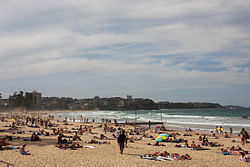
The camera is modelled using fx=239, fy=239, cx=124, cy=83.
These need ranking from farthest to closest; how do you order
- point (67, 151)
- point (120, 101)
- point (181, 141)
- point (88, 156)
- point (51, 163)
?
point (120, 101)
point (181, 141)
point (67, 151)
point (88, 156)
point (51, 163)

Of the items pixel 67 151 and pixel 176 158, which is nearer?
pixel 176 158

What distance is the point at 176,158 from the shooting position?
467 inches

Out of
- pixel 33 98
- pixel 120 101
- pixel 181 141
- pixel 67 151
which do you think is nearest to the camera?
pixel 67 151

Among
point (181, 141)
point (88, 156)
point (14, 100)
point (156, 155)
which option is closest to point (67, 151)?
point (88, 156)

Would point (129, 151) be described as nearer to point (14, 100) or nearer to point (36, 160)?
point (36, 160)

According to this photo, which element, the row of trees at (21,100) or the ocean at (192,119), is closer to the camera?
the ocean at (192,119)

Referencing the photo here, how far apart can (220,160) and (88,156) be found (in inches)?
264

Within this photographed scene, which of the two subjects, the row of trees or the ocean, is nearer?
the ocean

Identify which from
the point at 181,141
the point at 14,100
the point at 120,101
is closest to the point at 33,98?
the point at 14,100

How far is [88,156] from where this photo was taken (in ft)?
39.7

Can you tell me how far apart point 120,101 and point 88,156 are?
18788 centimetres

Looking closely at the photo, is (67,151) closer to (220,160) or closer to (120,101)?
(220,160)

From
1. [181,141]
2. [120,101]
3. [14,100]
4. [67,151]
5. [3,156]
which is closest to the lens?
[3,156]

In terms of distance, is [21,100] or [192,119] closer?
[192,119]
